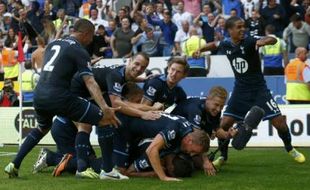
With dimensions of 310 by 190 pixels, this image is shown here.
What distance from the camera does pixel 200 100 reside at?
12.0 metres

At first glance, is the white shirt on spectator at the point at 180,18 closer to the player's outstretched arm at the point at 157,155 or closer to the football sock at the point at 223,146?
the football sock at the point at 223,146

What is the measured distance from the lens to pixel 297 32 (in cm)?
2095

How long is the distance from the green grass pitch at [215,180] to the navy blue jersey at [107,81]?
1.25 metres

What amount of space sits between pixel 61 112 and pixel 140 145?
57.6 inches

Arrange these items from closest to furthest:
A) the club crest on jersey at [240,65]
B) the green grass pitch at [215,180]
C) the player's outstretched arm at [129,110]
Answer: the green grass pitch at [215,180], the player's outstretched arm at [129,110], the club crest on jersey at [240,65]

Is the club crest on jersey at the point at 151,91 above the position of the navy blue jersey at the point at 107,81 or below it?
below

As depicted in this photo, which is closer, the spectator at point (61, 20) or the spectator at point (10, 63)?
the spectator at point (10, 63)

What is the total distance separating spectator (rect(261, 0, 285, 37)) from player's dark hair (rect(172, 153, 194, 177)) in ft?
35.8

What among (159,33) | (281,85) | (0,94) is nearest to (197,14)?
(159,33)

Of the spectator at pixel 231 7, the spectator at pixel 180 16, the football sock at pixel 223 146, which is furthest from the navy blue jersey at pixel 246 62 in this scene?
the spectator at pixel 180 16

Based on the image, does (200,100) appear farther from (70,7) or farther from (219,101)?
(70,7)

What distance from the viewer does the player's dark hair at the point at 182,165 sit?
434 inches

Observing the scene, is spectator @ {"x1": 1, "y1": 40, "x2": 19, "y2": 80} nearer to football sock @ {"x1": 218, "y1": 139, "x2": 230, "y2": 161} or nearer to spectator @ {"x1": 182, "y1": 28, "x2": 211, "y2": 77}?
spectator @ {"x1": 182, "y1": 28, "x2": 211, "y2": 77}

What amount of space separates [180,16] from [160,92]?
39.1 ft
